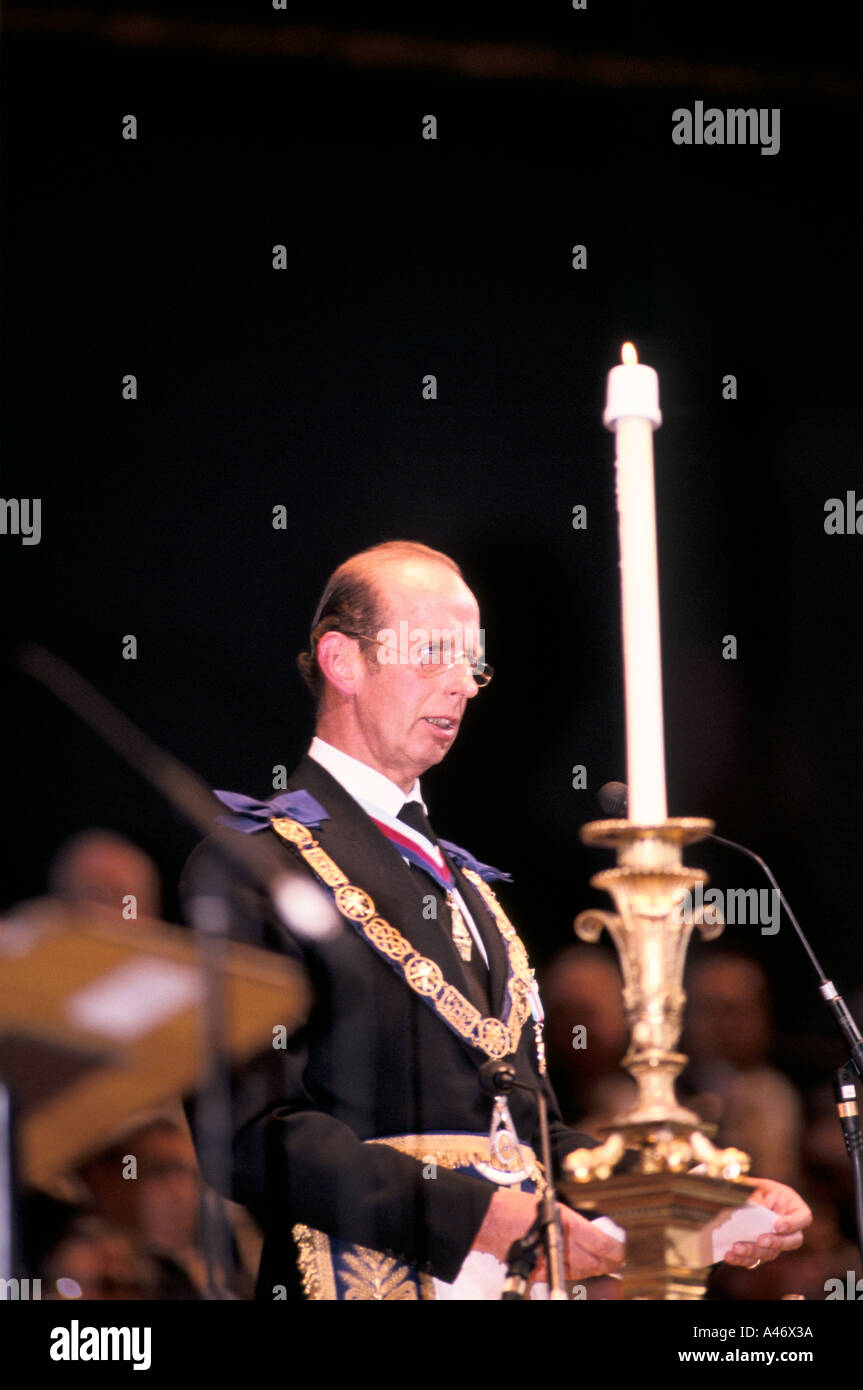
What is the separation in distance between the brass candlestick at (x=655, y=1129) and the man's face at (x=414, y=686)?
1.07m

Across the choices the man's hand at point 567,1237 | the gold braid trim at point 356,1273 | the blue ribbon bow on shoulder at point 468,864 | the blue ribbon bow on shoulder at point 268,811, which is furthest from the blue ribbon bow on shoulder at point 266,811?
the man's hand at point 567,1237

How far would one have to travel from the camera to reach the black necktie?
6.72 ft

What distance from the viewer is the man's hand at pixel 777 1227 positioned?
5.61 ft

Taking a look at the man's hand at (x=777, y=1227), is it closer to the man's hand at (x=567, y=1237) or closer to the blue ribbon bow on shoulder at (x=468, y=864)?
the man's hand at (x=567, y=1237)

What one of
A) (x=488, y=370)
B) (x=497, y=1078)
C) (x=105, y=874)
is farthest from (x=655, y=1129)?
(x=488, y=370)

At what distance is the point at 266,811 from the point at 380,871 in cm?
16

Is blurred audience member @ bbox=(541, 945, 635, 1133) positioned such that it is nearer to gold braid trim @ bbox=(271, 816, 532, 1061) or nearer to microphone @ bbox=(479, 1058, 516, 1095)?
gold braid trim @ bbox=(271, 816, 532, 1061)

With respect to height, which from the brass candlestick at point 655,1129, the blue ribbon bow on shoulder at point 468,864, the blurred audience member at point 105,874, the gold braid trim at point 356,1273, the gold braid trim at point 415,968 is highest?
the blurred audience member at point 105,874

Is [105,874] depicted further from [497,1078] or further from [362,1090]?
[497,1078]

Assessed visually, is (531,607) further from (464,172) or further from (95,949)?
(95,949)

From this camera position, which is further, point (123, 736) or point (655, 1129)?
point (123, 736)

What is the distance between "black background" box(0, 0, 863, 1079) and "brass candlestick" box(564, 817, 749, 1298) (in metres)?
1.68

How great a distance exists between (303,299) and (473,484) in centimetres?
42

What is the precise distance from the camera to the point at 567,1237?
1646 millimetres
